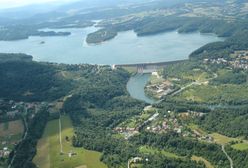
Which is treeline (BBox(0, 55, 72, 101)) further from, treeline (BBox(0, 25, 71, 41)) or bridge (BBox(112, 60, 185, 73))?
treeline (BBox(0, 25, 71, 41))

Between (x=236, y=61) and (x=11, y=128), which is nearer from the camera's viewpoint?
(x=11, y=128)

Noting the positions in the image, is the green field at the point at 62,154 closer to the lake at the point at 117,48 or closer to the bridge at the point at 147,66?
the bridge at the point at 147,66

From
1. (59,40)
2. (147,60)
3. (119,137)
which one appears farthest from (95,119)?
(59,40)

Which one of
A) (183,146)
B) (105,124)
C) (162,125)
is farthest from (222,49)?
Result: (183,146)

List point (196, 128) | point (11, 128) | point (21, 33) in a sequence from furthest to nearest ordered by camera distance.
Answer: point (21, 33), point (11, 128), point (196, 128)

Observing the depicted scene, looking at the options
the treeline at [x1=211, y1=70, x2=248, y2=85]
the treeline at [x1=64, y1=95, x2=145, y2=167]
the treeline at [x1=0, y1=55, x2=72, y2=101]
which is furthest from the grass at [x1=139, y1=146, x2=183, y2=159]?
the treeline at [x1=211, y1=70, x2=248, y2=85]

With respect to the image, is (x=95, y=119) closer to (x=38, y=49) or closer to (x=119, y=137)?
(x=119, y=137)

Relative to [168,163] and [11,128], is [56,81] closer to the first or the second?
[11,128]
